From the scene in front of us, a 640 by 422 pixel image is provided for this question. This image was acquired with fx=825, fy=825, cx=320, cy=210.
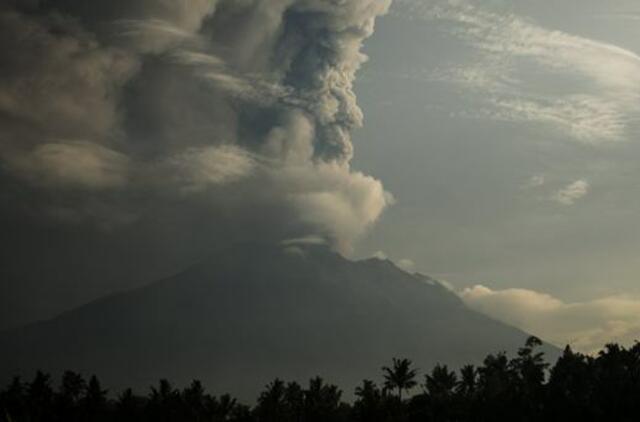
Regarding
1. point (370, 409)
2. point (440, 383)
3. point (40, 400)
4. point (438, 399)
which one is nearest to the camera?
point (370, 409)

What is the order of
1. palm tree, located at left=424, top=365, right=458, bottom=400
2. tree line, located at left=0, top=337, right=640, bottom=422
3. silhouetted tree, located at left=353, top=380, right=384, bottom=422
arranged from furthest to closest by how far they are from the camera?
palm tree, located at left=424, top=365, right=458, bottom=400
silhouetted tree, located at left=353, top=380, right=384, bottom=422
tree line, located at left=0, top=337, right=640, bottom=422

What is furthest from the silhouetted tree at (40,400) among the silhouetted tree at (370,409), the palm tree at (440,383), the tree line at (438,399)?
the palm tree at (440,383)

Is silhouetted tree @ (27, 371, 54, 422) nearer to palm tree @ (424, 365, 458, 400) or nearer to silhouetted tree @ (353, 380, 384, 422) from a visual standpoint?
silhouetted tree @ (353, 380, 384, 422)

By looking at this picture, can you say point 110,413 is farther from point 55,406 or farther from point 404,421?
point 404,421

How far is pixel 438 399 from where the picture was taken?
107 metres

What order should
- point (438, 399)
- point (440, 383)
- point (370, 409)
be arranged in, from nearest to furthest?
point (370, 409) < point (438, 399) < point (440, 383)

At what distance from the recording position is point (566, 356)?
10981 centimetres

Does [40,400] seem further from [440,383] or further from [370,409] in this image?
[440,383]

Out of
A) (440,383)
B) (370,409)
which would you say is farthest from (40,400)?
(440,383)

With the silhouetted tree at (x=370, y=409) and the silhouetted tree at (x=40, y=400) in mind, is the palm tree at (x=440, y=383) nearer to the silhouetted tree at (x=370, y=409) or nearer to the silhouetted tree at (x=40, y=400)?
the silhouetted tree at (x=370, y=409)

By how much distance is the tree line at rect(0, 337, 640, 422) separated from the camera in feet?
323

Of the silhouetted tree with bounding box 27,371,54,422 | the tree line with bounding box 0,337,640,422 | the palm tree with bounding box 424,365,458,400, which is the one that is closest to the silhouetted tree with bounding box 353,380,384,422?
the tree line with bounding box 0,337,640,422

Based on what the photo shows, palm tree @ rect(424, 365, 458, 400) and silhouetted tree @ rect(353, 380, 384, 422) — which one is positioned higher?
palm tree @ rect(424, 365, 458, 400)

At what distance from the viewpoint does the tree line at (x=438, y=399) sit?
323ft
